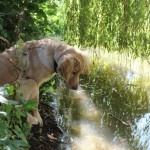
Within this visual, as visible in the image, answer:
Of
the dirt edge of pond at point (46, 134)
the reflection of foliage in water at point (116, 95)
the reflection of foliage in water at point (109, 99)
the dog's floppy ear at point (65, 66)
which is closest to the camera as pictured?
the dog's floppy ear at point (65, 66)

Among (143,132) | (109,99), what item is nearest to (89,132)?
(143,132)

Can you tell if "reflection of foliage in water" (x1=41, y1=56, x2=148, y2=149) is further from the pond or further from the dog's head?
the dog's head

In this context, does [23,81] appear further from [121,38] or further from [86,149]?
[121,38]

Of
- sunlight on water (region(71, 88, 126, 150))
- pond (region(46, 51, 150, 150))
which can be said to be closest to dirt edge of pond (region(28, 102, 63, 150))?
pond (region(46, 51, 150, 150))

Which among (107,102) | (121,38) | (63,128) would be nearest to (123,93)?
(107,102)

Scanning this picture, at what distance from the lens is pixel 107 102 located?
4582mm

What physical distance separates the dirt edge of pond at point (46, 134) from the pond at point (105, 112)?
0.07m

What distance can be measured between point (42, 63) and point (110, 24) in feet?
4.76

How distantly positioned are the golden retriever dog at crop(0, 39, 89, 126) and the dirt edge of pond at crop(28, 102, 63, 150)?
25cm

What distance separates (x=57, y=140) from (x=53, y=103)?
3.01ft

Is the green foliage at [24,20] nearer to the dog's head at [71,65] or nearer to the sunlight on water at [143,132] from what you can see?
the dog's head at [71,65]

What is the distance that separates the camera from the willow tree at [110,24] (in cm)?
403

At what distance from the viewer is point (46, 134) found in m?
3.59

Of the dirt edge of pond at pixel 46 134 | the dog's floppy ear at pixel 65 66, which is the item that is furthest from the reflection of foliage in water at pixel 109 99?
the dog's floppy ear at pixel 65 66
